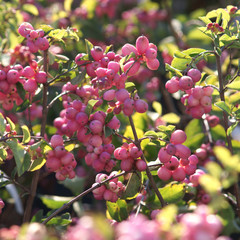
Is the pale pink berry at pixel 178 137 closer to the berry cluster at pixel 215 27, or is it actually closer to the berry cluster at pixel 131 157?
the berry cluster at pixel 131 157

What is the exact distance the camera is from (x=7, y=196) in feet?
4.36

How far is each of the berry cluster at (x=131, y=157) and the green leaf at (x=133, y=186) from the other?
0.03 metres

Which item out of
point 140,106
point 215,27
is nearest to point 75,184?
point 140,106

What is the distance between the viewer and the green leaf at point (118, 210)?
0.99 metres

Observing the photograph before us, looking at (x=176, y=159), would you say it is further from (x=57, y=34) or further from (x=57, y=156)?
(x=57, y=34)

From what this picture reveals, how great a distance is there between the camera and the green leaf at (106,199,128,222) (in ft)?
3.26

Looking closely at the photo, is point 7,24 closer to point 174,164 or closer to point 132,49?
point 132,49

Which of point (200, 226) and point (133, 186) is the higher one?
point (200, 226)

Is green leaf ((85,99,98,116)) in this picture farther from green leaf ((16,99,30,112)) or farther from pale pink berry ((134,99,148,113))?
green leaf ((16,99,30,112))

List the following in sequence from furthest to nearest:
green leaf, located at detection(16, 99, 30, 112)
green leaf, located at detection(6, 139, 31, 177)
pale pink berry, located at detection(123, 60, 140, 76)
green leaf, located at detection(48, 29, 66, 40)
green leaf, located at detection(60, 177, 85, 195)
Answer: green leaf, located at detection(60, 177, 85, 195) < green leaf, located at detection(16, 99, 30, 112) < green leaf, located at detection(48, 29, 66, 40) < pale pink berry, located at detection(123, 60, 140, 76) < green leaf, located at detection(6, 139, 31, 177)

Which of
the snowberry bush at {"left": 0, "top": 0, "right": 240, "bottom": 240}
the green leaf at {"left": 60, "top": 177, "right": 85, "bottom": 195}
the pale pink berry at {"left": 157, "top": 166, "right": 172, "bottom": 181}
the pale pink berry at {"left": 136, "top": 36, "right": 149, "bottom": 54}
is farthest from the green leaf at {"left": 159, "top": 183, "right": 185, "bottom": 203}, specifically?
the green leaf at {"left": 60, "top": 177, "right": 85, "bottom": 195}

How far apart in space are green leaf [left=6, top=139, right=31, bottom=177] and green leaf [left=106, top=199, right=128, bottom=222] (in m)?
0.24

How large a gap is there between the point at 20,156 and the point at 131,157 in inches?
9.4

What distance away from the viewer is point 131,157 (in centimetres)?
91
